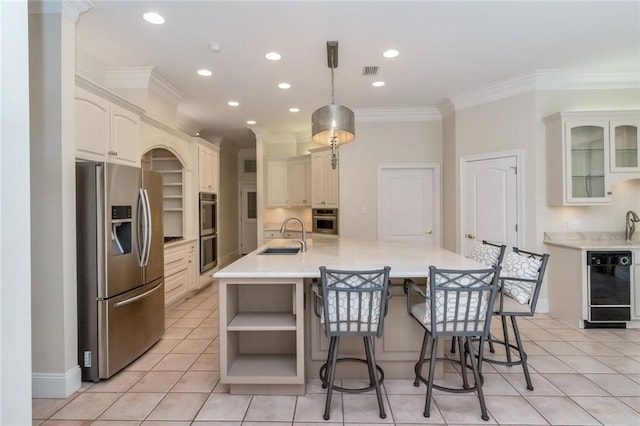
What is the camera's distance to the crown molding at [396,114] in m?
5.17

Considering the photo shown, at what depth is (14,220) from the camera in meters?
1.30

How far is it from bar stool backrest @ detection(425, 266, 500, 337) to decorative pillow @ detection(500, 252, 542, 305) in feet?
1.47

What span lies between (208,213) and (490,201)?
4041mm

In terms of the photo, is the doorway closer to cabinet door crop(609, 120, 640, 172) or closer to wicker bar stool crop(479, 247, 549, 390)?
cabinet door crop(609, 120, 640, 172)

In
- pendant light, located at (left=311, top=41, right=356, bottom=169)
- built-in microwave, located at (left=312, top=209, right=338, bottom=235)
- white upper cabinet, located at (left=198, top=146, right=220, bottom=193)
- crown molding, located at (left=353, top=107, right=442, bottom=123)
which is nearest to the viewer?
pendant light, located at (left=311, top=41, right=356, bottom=169)

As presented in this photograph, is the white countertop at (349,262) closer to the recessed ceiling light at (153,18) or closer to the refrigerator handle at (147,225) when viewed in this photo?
the refrigerator handle at (147,225)

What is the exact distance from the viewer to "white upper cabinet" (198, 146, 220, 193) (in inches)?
198

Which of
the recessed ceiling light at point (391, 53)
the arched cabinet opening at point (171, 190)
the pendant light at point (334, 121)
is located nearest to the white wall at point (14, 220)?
the pendant light at point (334, 121)

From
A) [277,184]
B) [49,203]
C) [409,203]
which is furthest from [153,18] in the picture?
[277,184]

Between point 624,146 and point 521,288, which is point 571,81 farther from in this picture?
point 521,288

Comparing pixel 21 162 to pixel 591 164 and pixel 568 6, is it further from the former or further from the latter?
pixel 591 164

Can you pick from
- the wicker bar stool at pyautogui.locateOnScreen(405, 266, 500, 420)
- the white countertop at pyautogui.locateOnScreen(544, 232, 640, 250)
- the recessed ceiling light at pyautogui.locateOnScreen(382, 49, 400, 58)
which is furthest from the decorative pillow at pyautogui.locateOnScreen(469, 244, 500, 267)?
the recessed ceiling light at pyautogui.locateOnScreen(382, 49, 400, 58)

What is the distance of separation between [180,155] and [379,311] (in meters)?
3.60

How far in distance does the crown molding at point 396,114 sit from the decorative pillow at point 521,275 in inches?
127
